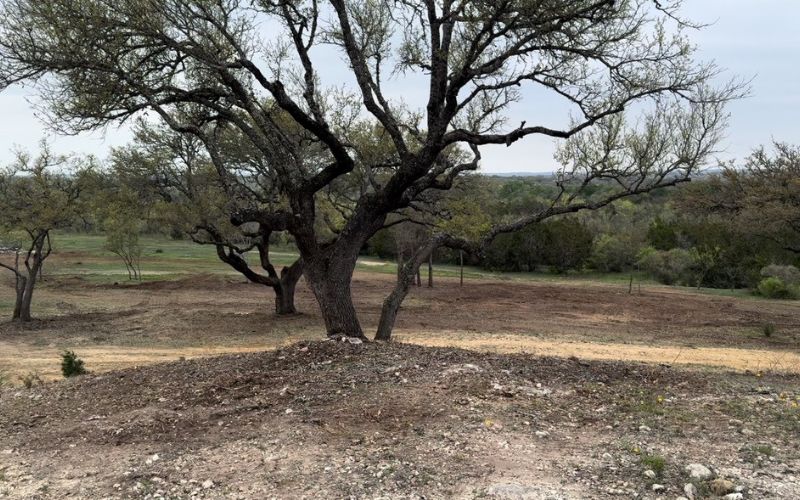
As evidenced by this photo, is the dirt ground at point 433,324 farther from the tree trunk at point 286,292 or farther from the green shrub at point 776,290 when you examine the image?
the green shrub at point 776,290

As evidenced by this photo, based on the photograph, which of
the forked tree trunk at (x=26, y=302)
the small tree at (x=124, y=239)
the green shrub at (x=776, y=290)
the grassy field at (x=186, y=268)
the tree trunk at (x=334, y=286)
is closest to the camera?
the tree trunk at (x=334, y=286)

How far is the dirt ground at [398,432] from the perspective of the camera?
4.12 metres

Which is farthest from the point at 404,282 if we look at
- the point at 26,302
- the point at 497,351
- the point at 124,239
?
the point at 124,239

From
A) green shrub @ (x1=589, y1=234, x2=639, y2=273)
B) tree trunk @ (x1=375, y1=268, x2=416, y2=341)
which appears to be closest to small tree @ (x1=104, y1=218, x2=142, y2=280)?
tree trunk @ (x1=375, y1=268, x2=416, y2=341)

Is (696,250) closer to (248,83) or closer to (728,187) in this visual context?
(728,187)

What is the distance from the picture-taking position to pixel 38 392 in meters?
7.15

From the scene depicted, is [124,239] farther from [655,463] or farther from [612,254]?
[655,463]

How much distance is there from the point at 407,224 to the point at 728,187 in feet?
48.2

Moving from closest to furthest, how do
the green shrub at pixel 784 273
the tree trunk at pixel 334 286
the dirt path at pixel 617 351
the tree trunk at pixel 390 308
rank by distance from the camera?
the tree trunk at pixel 334 286 < the tree trunk at pixel 390 308 < the dirt path at pixel 617 351 < the green shrub at pixel 784 273

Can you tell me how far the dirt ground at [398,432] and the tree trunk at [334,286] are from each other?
161cm

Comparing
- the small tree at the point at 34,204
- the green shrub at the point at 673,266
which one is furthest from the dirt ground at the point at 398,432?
the green shrub at the point at 673,266

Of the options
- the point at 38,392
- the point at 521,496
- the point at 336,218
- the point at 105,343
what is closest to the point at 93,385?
the point at 38,392

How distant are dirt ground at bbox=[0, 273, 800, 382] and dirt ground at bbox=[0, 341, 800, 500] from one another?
6811 mm

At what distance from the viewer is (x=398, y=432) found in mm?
4965
